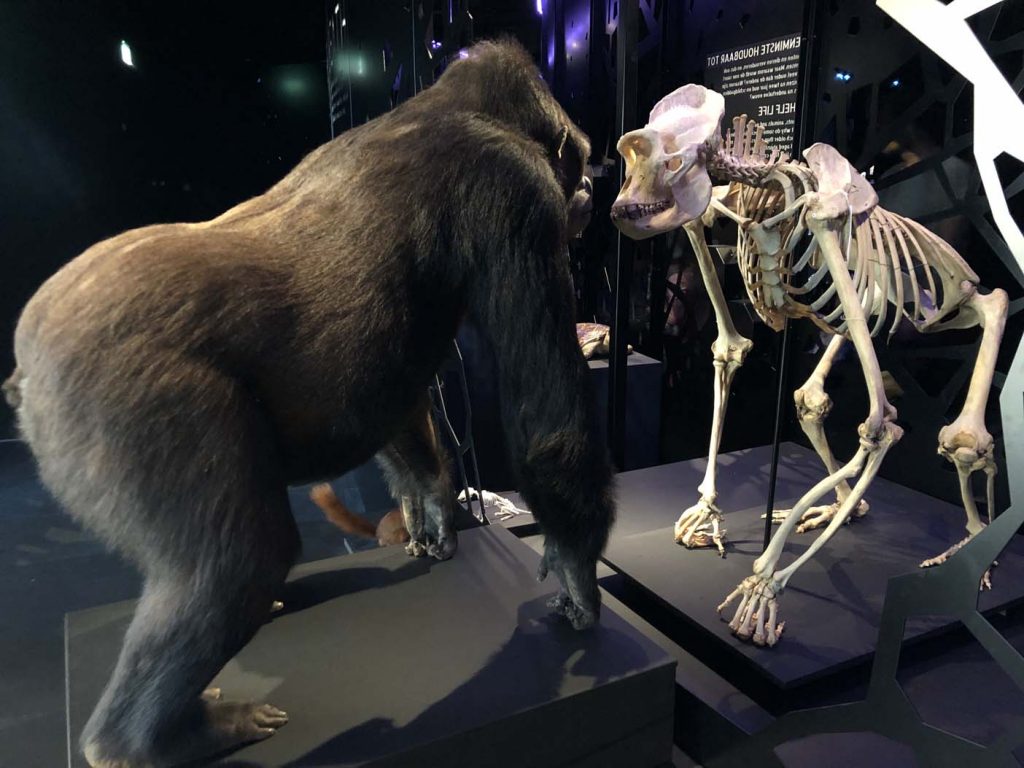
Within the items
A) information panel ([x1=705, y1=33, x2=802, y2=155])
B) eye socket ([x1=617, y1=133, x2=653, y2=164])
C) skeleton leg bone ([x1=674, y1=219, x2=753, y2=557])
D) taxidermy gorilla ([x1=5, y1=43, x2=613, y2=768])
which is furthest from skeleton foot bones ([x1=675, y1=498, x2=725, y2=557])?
information panel ([x1=705, y1=33, x2=802, y2=155])

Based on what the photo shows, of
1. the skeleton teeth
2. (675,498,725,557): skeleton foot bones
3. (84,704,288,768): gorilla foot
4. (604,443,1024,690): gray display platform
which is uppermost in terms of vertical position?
the skeleton teeth

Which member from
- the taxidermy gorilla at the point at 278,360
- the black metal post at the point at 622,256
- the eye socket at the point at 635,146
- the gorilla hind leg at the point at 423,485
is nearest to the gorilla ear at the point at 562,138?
the taxidermy gorilla at the point at 278,360

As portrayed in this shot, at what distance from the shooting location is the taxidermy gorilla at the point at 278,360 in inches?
44.3

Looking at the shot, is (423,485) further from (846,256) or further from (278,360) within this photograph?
(846,256)

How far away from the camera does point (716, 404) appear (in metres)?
2.62

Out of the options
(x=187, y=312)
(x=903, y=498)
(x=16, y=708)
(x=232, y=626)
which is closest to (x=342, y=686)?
(x=232, y=626)

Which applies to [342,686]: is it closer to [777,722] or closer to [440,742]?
[440,742]

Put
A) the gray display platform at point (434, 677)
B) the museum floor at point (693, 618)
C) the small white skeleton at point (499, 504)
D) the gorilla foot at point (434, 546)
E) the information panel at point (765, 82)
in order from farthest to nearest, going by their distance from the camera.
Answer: the small white skeleton at point (499, 504) → the information panel at point (765, 82) → the gorilla foot at point (434, 546) → the museum floor at point (693, 618) → the gray display platform at point (434, 677)

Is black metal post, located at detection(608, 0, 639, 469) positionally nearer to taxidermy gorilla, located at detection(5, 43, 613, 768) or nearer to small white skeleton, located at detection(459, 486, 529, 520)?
small white skeleton, located at detection(459, 486, 529, 520)

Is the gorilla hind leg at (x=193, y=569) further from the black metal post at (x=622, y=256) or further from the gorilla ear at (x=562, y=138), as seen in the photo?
the black metal post at (x=622, y=256)

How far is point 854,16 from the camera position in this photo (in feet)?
9.41

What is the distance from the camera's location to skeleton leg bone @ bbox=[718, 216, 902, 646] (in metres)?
1.95

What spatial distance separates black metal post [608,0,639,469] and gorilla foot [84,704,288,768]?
187 cm

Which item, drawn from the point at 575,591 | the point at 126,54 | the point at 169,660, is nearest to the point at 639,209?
the point at 575,591
